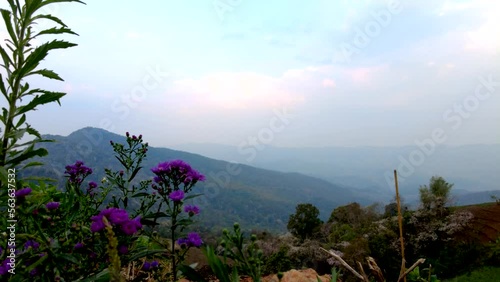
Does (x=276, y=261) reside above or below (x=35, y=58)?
below

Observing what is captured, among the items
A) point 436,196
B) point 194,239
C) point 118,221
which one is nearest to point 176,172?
point 194,239

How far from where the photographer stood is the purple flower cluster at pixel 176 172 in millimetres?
2980

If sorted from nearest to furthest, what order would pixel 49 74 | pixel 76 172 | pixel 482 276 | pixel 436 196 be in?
1. pixel 49 74
2. pixel 76 172
3. pixel 482 276
4. pixel 436 196

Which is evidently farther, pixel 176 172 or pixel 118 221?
pixel 176 172

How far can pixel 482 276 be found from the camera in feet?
44.1

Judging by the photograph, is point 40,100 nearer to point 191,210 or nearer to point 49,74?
point 49,74

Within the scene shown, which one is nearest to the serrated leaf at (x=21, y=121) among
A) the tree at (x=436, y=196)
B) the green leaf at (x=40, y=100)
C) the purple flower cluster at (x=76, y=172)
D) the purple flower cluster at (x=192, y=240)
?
the green leaf at (x=40, y=100)

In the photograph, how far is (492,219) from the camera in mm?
17766

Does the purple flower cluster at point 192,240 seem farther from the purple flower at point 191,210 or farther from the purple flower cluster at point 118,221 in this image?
the purple flower cluster at point 118,221

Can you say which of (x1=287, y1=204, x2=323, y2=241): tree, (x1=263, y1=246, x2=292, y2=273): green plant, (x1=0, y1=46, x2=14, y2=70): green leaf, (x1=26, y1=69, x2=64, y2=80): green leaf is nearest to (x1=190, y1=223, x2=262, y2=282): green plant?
(x1=263, y1=246, x2=292, y2=273): green plant

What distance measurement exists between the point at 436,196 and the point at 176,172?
20.0m

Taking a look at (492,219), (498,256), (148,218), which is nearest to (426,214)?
(492,219)

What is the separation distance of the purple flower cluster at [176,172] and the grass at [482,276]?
550 inches

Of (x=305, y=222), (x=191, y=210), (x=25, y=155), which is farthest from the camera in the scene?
(x=305, y=222)
